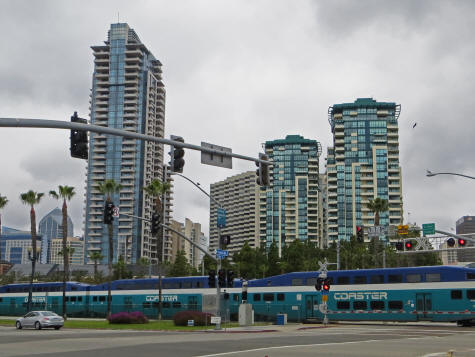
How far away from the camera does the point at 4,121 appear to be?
14.3 meters

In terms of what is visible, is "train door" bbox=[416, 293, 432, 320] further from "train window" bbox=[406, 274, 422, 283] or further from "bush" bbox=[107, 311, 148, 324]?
"bush" bbox=[107, 311, 148, 324]

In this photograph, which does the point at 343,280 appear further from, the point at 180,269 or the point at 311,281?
the point at 180,269

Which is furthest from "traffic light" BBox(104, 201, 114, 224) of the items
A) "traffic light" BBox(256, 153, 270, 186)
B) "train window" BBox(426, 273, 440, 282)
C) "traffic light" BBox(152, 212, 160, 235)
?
"train window" BBox(426, 273, 440, 282)

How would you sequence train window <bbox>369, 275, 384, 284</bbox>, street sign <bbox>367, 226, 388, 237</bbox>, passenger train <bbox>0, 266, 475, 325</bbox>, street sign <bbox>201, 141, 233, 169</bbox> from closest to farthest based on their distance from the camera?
street sign <bbox>201, 141, 233, 169</bbox> < passenger train <bbox>0, 266, 475, 325</bbox> < train window <bbox>369, 275, 384, 284</bbox> < street sign <bbox>367, 226, 388, 237</bbox>

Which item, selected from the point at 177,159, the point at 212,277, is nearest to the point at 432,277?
the point at 212,277

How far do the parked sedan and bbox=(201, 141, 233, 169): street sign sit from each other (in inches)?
990

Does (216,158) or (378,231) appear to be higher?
(216,158)

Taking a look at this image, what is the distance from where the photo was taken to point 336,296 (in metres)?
46.2

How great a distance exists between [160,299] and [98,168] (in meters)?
128

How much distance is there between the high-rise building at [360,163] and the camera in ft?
518

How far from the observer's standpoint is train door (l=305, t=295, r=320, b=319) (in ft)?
153

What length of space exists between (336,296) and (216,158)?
28698 mm

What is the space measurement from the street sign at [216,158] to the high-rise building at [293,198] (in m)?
163

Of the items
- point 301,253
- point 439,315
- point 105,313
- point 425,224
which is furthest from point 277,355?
point 301,253
